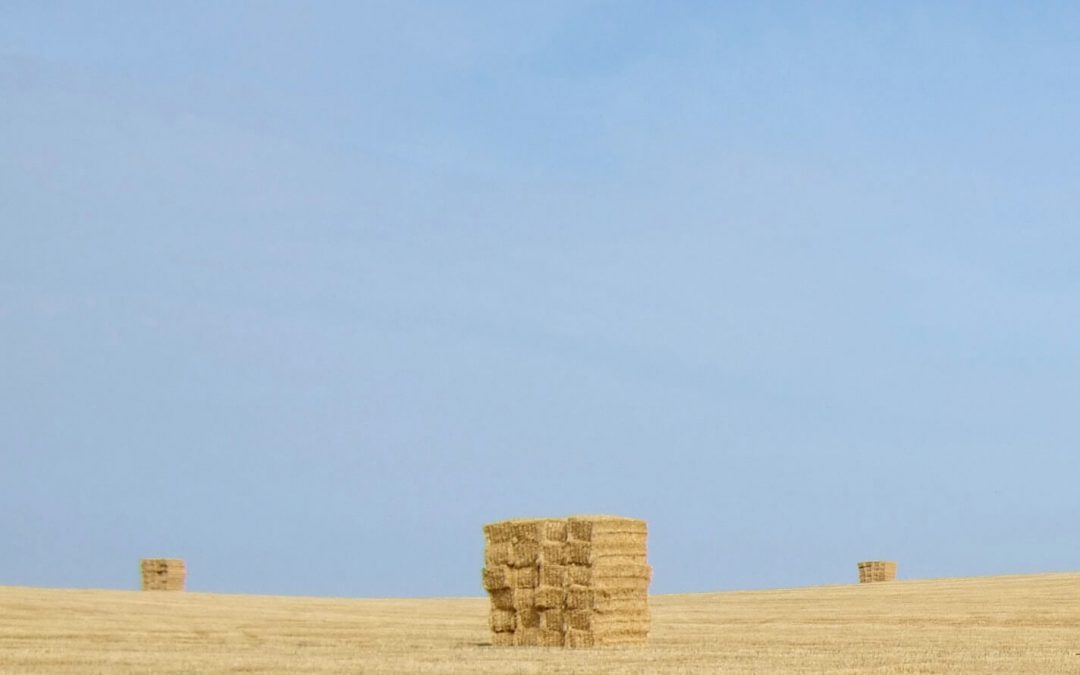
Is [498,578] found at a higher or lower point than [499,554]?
lower

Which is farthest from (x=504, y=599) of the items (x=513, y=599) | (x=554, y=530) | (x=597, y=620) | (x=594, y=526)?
(x=594, y=526)

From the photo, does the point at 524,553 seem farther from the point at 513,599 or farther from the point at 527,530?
the point at 513,599

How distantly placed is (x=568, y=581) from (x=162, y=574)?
2391cm

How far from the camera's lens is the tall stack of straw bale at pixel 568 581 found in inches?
Answer: 894

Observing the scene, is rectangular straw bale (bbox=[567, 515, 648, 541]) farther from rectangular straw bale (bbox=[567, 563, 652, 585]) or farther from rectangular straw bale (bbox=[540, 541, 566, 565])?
rectangular straw bale (bbox=[567, 563, 652, 585])

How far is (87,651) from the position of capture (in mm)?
20797

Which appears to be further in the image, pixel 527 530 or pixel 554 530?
pixel 527 530

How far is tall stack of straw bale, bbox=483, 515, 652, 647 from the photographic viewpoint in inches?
894

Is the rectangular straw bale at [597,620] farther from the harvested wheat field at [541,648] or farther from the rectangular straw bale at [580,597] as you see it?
the harvested wheat field at [541,648]

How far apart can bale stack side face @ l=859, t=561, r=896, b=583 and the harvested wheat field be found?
4.96m

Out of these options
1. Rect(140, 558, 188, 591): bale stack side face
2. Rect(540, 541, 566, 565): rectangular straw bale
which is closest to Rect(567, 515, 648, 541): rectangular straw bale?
Rect(540, 541, 566, 565): rectangular straw bale

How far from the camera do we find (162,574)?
144 feet

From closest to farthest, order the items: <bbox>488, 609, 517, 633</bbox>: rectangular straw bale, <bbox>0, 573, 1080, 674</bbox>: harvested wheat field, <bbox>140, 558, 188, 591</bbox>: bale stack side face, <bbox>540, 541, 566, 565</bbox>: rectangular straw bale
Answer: <bbox>0, 573, 1080, 674</bbox>: harvested wheat field, <bbox>540, 541, 566, 565</bbox>: rectangular straw bale, <bbox>488, 609, 517, 633</bbox>: rectangular straw bale, <bbox>140, 558, 188, 591</bbox>: bale stack side face

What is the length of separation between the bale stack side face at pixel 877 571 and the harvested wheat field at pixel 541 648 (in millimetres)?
4955
